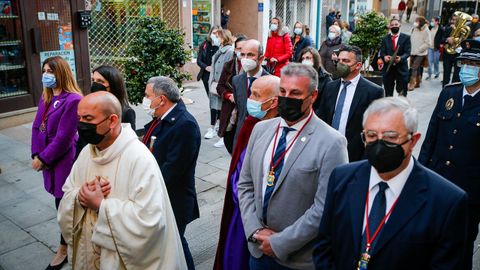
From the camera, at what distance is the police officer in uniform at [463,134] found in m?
3.86

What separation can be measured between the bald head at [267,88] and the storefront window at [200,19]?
10.7 m

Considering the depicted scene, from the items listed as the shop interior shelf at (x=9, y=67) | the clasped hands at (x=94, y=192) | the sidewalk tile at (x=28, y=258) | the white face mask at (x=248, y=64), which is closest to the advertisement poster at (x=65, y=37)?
the shop interior shelf at (x=9, y=67)

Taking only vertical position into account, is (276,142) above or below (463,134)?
above

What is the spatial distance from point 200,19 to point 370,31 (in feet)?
18.6

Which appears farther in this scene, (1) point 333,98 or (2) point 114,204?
(1) point 333,98

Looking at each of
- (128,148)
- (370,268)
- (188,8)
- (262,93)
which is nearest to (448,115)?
(262,93)

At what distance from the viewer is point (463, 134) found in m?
3.90

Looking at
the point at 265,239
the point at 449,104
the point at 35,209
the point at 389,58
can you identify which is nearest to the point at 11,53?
the point at 35,209

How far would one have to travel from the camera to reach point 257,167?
3.09 meters

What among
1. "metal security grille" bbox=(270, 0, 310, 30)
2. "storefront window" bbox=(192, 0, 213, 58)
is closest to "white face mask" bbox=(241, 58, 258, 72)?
"storefront window" bbox=(192, 0, 213, 58)

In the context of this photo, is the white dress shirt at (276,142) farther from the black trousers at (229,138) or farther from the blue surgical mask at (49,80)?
the blue surgical mask at (49,80)

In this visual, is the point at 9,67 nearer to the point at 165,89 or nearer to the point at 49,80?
the point at 49,80

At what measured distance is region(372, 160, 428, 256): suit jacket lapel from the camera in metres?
2.19

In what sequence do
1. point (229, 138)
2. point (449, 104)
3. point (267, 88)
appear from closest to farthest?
point (267, 88)
point (449, 104)
point (229, 138)
